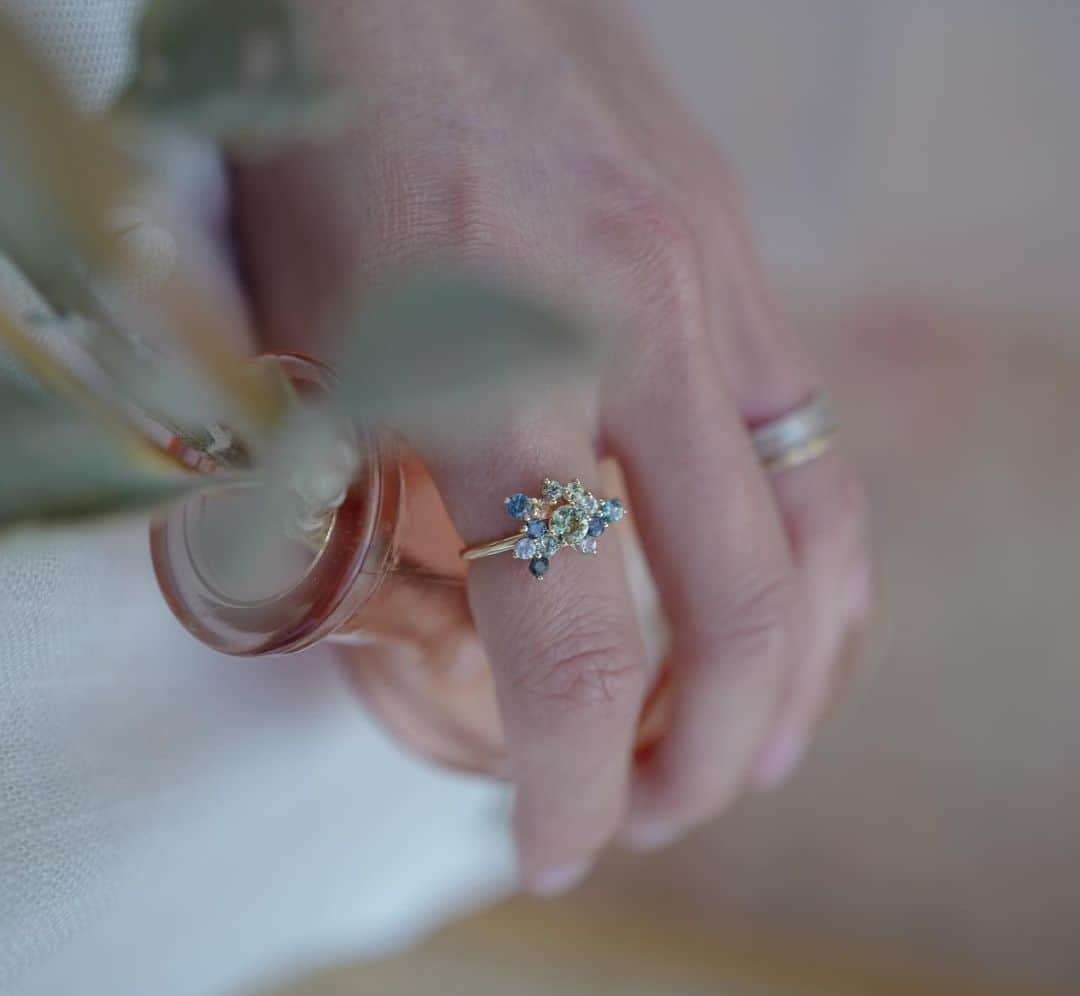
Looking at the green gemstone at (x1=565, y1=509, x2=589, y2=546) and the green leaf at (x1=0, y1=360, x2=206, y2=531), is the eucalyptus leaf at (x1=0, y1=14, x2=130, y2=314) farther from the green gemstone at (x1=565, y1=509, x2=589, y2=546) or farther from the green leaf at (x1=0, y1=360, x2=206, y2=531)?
the green gemstone at (x1=565, y1=509, x2=589, y2=546)

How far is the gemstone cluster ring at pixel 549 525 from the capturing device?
0.40m

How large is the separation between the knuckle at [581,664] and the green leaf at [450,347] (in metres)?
0.22

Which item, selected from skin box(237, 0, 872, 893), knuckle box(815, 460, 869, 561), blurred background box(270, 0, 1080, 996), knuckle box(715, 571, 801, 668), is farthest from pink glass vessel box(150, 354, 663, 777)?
blurred background box(270, 0, 1080, 996)

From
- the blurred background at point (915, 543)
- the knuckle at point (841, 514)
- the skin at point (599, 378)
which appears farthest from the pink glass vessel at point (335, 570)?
the blurred background at point (915, 543)

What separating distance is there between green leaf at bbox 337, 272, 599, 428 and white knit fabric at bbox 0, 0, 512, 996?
238 millimetres

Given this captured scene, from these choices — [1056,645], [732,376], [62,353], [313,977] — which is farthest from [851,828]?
[62,353]

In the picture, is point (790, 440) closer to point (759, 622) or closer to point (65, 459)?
point (759, 622)

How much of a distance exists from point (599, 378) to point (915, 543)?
0.99 meters

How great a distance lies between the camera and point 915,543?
129 cm

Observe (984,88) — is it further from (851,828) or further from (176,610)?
(176,610)

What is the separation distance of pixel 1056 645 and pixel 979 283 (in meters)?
0.46

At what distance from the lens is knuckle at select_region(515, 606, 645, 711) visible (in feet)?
1.39

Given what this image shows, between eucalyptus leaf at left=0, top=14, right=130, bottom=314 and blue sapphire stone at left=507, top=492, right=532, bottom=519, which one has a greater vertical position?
blue sapphire stone at left=507, top=492, right=532, bottom=519

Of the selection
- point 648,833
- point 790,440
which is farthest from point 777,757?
point 790,440
